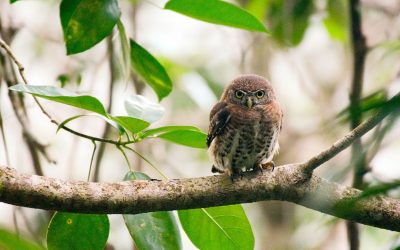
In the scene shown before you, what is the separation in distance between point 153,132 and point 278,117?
181 centimetres

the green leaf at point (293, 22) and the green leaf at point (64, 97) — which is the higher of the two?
the green leaf at point (293, 22)

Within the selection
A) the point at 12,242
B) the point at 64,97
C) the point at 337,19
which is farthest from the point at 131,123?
the point at 337,19

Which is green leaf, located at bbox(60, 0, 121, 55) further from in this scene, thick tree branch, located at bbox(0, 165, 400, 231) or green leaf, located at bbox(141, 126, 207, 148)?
thick tree branch, located at bbox(0, 165, 400, 231)

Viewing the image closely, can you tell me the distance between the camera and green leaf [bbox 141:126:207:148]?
221 centimetres

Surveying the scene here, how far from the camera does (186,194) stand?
2.28m

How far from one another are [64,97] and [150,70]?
2.81 ft

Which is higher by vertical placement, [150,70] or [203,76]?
[203,76]

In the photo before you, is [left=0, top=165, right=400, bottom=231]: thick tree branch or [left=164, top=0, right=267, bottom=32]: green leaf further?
[left=164, top=0, right=267, bottom=32]: green leaf

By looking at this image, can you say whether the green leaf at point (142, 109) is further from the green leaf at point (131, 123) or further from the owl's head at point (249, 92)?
the owl's head at point (249, 92)

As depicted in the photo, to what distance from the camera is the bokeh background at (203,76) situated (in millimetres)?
4664

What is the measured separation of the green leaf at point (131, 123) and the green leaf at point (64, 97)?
2.3 inches

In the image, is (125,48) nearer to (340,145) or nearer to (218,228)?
(218,228)

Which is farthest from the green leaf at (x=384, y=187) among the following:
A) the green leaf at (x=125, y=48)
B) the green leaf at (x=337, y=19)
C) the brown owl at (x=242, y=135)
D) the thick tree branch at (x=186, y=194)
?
the green leaf at (x=337, y=19)

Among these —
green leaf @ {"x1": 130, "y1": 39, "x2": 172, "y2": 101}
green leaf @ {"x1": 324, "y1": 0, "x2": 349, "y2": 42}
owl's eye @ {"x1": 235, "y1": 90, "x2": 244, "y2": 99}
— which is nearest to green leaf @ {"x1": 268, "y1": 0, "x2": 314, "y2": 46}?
green leaf @ {"x1": 324, "y1": 0, "x2": 349, "y2": 42}
